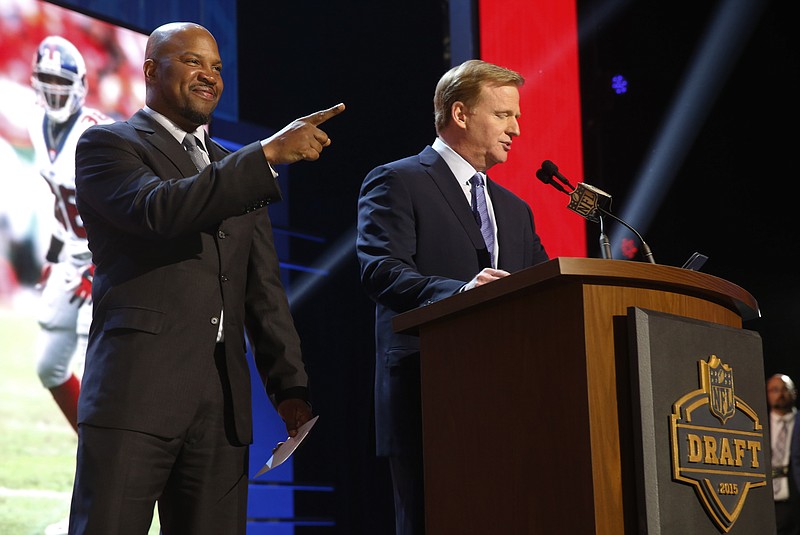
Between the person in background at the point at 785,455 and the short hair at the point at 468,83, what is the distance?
3.93m

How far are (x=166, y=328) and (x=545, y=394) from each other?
71 cm

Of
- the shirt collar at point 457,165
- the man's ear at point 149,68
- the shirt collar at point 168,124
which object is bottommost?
the shirt collar at point 168,124

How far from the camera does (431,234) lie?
2371 mm

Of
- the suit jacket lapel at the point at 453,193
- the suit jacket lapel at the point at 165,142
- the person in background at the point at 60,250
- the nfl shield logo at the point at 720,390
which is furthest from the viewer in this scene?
the person in background at the point at 60,250

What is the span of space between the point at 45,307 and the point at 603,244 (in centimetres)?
212

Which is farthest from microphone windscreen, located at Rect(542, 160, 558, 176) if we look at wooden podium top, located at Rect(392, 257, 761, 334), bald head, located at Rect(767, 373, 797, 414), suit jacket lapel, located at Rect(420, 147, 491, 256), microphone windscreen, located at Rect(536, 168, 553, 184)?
bald head, located at Rect(767, 373, 797, 414)

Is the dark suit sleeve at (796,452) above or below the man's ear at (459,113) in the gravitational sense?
below

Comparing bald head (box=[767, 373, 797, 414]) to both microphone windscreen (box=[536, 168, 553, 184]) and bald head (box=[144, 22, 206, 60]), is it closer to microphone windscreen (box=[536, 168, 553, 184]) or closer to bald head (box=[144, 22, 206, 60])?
microphone windscreen (box=[536, 168, 553, 184])

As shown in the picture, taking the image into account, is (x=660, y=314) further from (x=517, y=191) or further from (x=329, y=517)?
(x=329, y=517)

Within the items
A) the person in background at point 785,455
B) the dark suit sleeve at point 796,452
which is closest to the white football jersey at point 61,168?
the person in background at point 785,455

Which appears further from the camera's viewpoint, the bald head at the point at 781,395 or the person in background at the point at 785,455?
the bald head at the point at 781,395

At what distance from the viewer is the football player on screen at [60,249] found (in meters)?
3.45

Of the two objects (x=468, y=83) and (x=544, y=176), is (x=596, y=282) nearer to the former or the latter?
(x=544, y=176)

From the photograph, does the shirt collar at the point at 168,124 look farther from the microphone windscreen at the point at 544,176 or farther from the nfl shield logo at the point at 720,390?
the nfl shield logo at the point at 720,390
